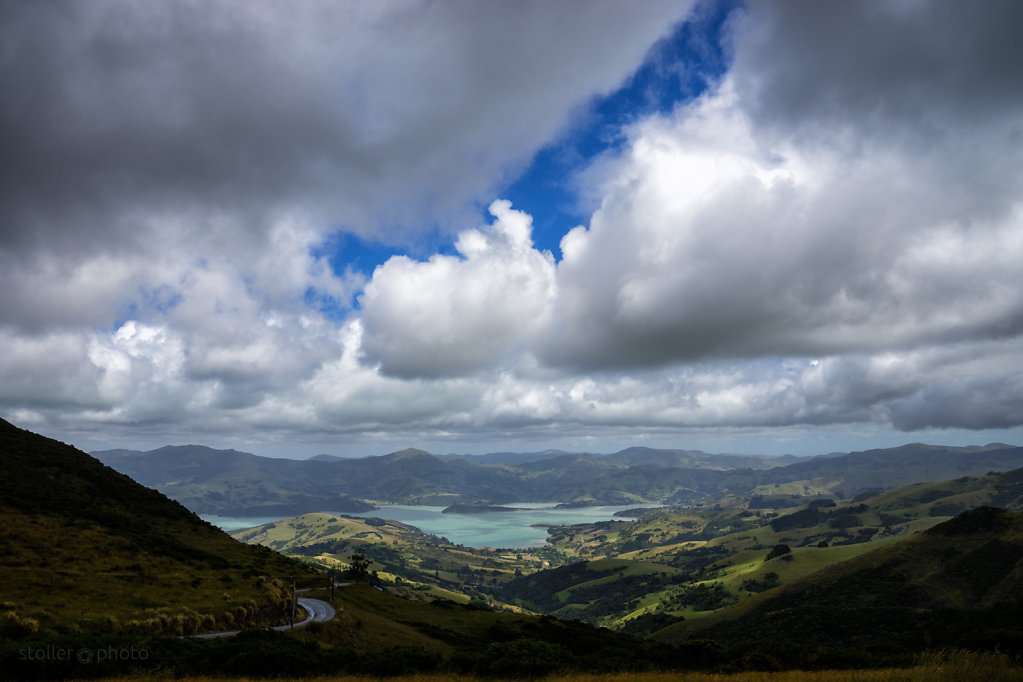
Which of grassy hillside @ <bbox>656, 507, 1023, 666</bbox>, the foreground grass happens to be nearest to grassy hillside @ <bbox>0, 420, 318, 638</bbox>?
the foreground grass

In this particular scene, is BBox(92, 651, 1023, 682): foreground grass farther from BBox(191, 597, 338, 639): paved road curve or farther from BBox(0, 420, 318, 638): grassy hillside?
BBox(191, 597, 338, 639): paved road curve

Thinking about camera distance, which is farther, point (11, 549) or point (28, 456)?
point (28, 456)

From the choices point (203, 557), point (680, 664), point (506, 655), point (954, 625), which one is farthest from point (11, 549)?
point (954, 625)

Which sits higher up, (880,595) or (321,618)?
(321,618)

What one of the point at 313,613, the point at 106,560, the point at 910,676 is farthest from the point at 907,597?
the point at 106,560

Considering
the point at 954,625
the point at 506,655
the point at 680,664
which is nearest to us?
the point at 506,655

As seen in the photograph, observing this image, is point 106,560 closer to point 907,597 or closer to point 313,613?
point 313,613

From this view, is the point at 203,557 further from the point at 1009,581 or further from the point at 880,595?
the point at 1009,581
